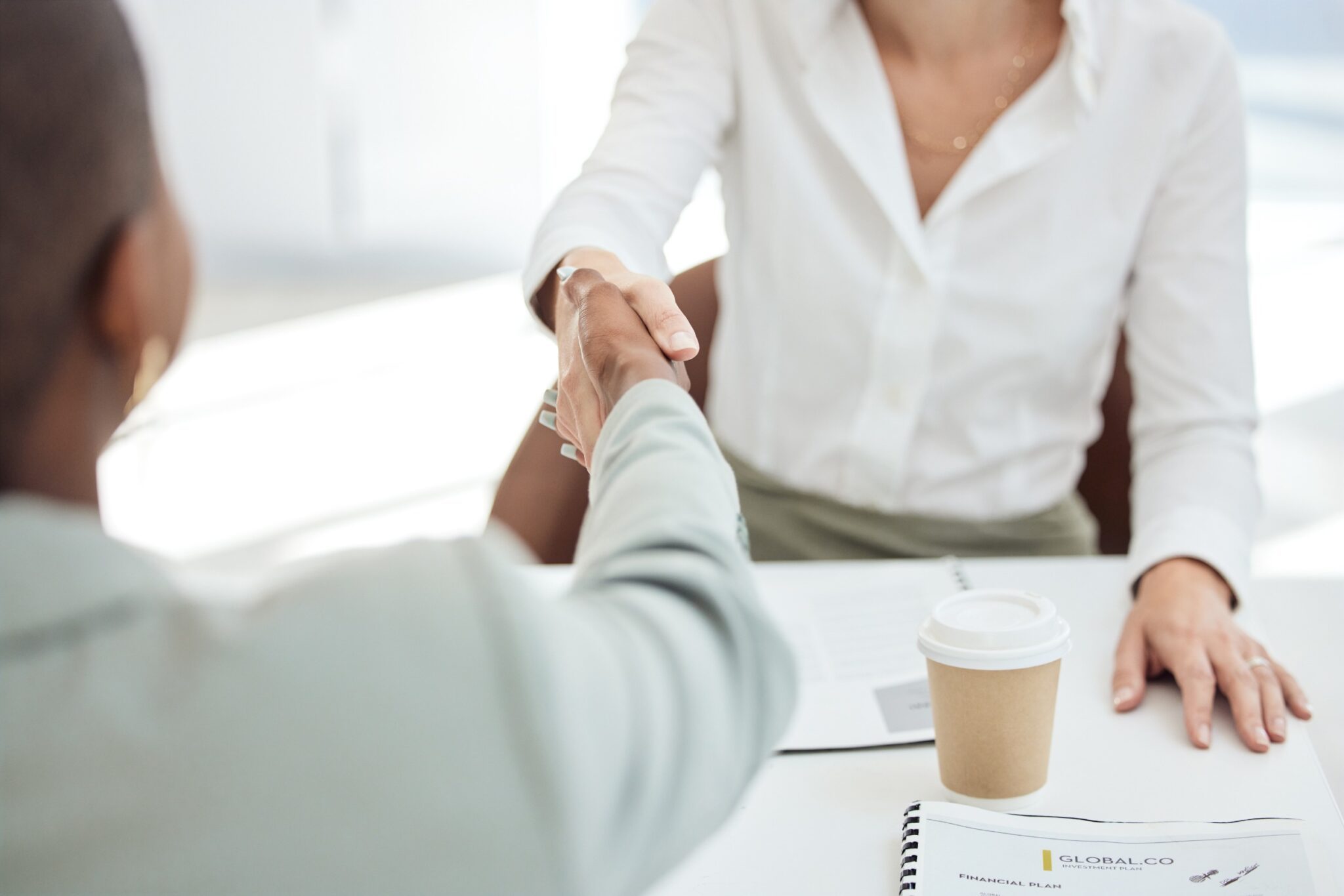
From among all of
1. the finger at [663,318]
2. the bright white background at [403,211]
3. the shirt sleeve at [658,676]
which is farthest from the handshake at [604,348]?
the bright white background at [403,211]

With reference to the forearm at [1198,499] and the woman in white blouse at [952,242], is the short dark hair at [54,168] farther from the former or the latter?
the forearm at [1198,499]

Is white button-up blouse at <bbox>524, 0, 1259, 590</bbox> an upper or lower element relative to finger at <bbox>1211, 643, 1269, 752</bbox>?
upper

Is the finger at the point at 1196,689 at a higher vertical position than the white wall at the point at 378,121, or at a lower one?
higher

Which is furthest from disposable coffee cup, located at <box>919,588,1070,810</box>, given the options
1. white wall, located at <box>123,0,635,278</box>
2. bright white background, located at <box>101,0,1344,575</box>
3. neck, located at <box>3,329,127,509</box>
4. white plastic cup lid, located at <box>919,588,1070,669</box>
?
white wall, located at <box>123,0,635,278</box>

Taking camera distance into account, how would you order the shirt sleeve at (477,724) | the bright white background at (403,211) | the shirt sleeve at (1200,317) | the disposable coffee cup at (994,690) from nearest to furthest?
1. the shirt sleeve at (477,724)
2. the disposable coffee cup at (994,690)
3. the shirt sleeve at (1200,317)
4. the bright white background at (403,211)

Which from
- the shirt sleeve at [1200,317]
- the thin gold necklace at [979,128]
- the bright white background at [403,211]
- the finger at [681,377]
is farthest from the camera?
the bright white background at [403,211]

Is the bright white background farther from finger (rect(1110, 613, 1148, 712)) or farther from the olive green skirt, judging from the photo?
finger (rect(1110, 613, 1148, 712))

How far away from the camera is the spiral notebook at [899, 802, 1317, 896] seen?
2.35 ft

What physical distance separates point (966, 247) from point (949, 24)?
0.24 m

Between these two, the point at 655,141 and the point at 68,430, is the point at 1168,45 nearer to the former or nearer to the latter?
the point at 655,141

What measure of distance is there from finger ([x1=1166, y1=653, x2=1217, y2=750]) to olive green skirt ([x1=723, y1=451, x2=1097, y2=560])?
1.23 ft

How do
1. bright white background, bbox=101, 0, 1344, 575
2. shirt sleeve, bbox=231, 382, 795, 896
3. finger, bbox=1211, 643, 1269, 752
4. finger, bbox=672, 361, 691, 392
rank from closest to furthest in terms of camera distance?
shirt sleeve, bbox=231, 382, 795, 896, finger, bbox=672, 361, 691, 392, finger, bbox=1211, 643, 1269, 752, bright white background, bbox=101, 0, 1344, 575

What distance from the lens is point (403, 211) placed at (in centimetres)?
470

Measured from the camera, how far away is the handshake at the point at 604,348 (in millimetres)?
681
